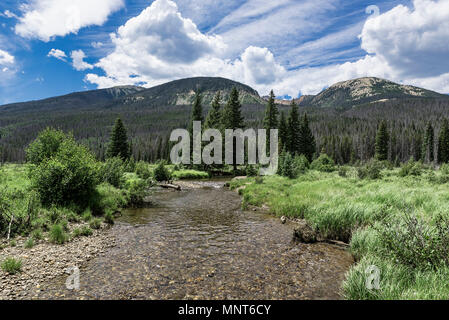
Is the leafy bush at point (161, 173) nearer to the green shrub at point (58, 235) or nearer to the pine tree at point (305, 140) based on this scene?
the green shrub at point (58, 235)

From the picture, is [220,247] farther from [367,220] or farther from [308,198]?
[308,198]

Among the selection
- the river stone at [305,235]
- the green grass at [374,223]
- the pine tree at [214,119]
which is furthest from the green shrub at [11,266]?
the pine tree at [214,119]

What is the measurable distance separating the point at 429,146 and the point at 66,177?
101 meters

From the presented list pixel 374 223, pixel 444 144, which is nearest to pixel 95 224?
pixel 374 223

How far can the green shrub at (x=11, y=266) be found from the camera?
6.52m

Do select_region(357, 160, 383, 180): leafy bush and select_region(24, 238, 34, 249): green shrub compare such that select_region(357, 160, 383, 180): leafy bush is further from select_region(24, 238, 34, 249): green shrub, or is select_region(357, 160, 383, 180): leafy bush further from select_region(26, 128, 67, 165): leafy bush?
select_region(26, 128, 67, 165): leafy bush

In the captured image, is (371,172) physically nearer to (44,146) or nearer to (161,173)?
(161,173)

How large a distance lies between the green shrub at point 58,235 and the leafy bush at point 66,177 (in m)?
3.79

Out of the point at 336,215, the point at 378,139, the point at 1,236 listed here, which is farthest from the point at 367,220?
the point at 378,139

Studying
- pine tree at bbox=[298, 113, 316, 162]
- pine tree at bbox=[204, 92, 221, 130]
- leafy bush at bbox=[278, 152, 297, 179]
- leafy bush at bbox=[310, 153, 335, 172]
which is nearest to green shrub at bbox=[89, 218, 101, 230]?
leafy bush at bbox=[278, 152, 297, 179]

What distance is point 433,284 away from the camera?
→ 16.0ft

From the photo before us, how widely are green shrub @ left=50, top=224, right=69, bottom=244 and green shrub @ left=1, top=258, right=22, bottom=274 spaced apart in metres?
2.43

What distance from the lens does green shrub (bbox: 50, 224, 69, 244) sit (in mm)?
9180
